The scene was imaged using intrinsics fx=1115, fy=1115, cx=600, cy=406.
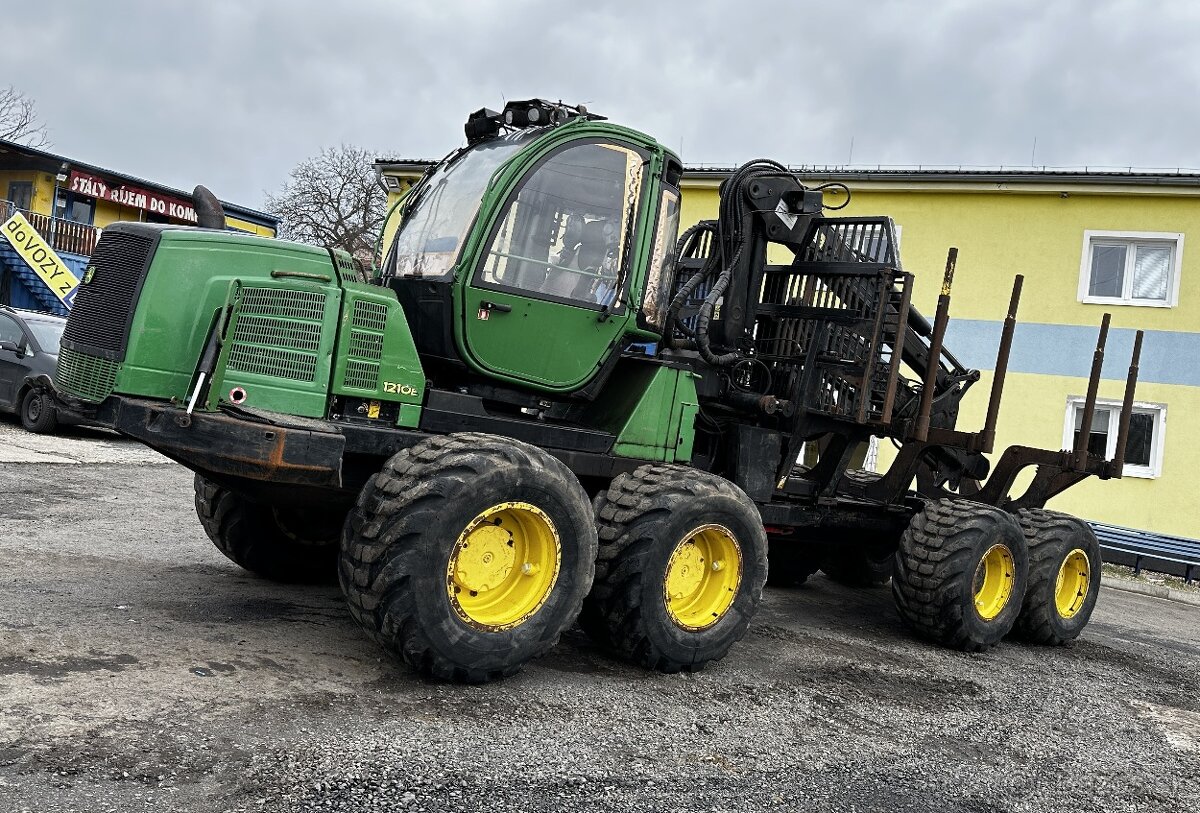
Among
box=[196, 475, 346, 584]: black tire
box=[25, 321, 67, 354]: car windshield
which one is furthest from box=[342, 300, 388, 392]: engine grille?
box=[25, 321, 67, 354]: car windshield

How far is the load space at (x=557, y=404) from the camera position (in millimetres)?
5215

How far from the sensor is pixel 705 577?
21.1ft

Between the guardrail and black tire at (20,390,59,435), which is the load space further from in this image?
black tire at (20,390,59,435)

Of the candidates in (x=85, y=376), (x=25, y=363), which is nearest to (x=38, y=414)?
(x=25, y=363)

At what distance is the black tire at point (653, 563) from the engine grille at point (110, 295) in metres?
2.63

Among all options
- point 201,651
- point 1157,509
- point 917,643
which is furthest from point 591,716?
point 1157,509

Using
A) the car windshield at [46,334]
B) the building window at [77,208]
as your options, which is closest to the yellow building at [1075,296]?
the car windshield at [46,334]

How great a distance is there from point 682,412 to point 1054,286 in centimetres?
1198

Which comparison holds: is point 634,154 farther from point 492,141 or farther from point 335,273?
point 335,273

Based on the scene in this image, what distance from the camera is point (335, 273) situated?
565 centimetres

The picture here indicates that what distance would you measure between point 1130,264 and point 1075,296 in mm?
880

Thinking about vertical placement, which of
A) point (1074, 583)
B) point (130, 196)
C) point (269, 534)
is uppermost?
point (130, 196)

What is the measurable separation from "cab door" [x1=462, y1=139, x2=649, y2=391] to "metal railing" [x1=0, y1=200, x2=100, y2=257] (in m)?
32.2

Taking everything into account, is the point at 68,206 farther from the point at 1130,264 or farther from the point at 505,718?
the point at 505,718
